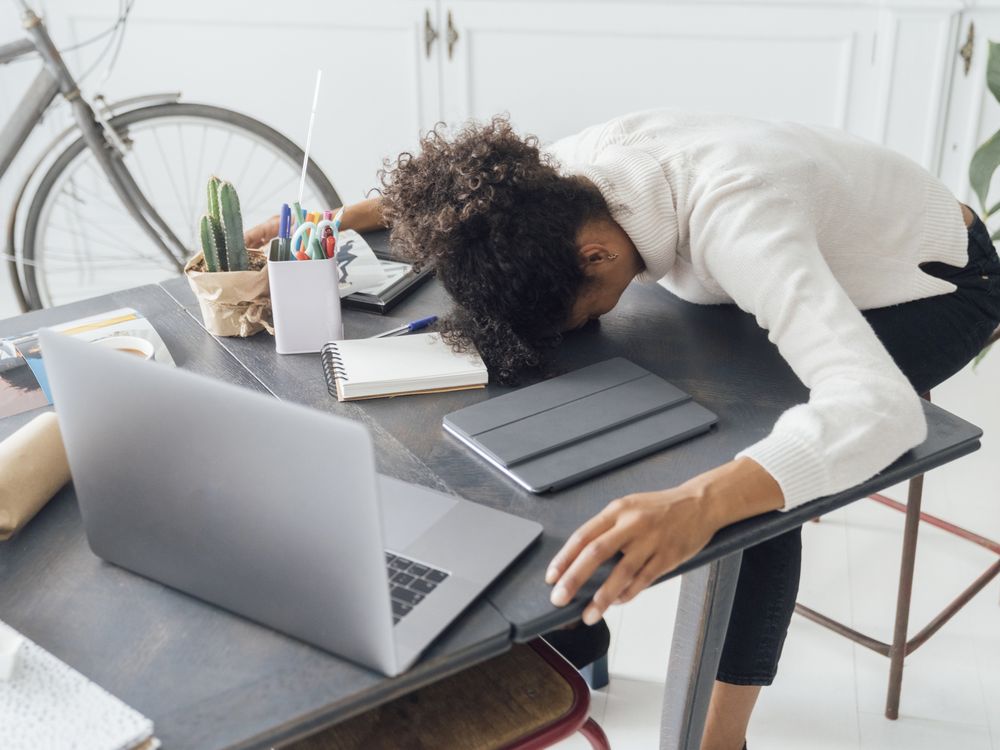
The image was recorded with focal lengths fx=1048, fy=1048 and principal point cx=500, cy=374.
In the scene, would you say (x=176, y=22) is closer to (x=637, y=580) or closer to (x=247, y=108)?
(x=247, y=108)

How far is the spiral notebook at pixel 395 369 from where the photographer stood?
118 centimetres

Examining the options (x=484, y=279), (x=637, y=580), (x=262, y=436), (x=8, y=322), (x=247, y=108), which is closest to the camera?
(x=262, y=436)

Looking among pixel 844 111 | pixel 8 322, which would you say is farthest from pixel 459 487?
pixel 844 111

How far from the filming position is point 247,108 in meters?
3.27

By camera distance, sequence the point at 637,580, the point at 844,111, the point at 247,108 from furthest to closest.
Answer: the point at 247,108 < the point at 844,111 < the point at 637,580

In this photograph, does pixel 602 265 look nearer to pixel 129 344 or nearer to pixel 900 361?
pixel 900 361

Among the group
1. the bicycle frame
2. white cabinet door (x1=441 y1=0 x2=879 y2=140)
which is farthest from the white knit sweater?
white cabinet door (x1=441 y1=0 x2=879 y2=140)

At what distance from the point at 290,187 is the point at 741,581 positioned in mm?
2412

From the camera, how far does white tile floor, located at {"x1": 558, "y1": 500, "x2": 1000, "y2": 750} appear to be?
165 cm

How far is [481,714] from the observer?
1062 mm

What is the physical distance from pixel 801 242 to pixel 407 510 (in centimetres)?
53

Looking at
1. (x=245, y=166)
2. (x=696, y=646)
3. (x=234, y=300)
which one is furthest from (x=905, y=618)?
(x=245, y=166)

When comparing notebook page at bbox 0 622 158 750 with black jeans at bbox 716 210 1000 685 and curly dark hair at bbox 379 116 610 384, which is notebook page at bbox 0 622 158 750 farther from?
black jeans at bbox 716 210 1000 685

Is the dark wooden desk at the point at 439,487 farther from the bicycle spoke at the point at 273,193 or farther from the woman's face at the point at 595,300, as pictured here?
the bicycle spoke at the point at 273,193
